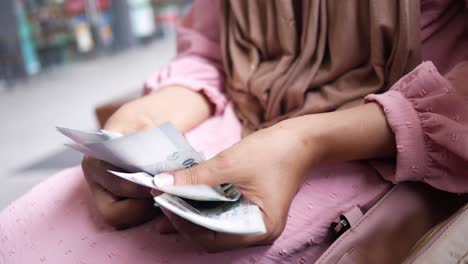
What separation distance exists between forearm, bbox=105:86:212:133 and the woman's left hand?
23cm

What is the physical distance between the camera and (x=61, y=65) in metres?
3.79

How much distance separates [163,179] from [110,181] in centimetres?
13

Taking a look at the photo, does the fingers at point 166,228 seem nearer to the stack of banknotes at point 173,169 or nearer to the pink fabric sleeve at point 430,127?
the stack of banknotes at point 173,169

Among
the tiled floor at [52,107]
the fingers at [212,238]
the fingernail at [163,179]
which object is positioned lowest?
the tiled floor at [52,107]

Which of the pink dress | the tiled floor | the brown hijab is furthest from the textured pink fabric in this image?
the tiled floor

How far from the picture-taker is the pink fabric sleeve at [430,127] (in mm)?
500

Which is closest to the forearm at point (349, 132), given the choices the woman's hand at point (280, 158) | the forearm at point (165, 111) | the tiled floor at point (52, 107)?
the woman's hand at point (280, 158)

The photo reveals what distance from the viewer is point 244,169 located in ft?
1.48

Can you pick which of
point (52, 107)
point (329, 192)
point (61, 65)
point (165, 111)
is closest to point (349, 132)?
point (329, 192)

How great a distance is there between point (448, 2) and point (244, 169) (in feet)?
1.31

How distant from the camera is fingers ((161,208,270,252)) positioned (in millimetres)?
424

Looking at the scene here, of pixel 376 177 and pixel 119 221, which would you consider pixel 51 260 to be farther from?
pixel 376 177

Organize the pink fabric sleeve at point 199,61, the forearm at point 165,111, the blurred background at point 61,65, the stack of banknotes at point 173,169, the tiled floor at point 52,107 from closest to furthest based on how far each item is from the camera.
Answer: the stack of banknotes at point 173,169, the forearm at point 165,111, the pink fabric sleeve at point 199,61, the tiled floor at point 52,107, the blurred background at point 61,65

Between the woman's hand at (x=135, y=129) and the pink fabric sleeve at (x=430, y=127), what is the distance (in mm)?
299
